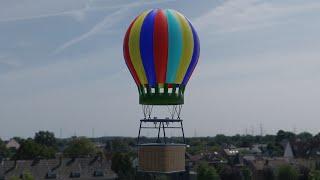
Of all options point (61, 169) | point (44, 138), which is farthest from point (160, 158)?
point (44, 138)

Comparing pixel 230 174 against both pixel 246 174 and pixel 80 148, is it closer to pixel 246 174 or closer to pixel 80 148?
pixel 246 174

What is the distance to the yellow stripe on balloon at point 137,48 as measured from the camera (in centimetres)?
2947

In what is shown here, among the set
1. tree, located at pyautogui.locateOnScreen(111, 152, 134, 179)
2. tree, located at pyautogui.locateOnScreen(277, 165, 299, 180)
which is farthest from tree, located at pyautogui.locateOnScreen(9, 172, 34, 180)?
tree, located at pyautogui.locateOnScreen(277, 165, 299, 180)

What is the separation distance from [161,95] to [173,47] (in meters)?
2.56

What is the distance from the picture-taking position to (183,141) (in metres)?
30.2

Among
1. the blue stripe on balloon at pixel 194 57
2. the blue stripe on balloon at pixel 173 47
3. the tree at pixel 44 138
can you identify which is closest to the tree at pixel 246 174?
the blue stripe on balloon at pixel 194 57

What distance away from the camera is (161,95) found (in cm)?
2928

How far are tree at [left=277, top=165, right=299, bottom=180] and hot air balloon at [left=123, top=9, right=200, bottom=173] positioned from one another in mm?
44433

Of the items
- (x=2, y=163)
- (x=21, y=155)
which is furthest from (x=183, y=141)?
(x=21, y=155)

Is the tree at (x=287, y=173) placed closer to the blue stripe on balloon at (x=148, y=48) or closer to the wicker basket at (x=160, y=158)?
the wicker basket at (x=160, y=158)

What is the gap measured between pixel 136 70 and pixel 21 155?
60.7m

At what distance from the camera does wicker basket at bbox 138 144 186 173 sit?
28438 mm

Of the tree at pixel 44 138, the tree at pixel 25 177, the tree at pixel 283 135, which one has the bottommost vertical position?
the tree at pixel 25 177

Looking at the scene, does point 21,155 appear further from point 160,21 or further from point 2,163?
point 160,21
